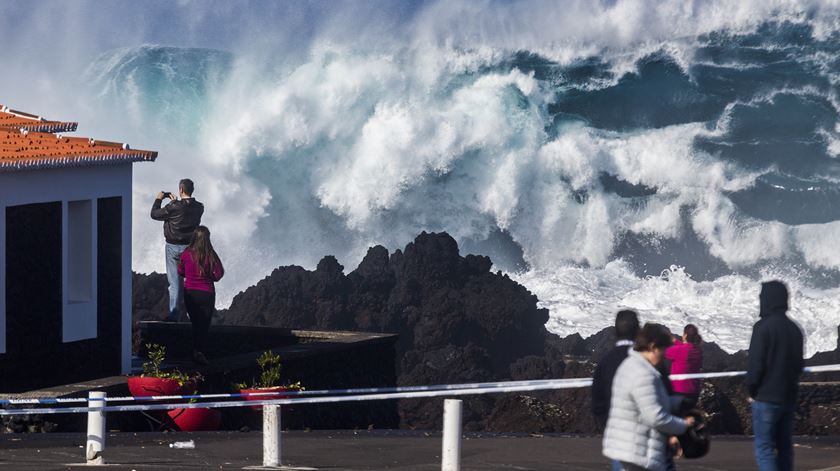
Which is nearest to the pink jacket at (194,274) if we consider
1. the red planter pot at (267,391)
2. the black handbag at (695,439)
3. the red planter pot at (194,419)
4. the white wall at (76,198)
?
the white wall at (76,198)

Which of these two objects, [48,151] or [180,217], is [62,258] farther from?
[180,217]

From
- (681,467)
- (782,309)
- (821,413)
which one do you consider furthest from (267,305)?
(782,309)

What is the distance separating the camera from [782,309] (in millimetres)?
9742

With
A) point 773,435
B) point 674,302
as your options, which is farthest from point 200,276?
point 674,302

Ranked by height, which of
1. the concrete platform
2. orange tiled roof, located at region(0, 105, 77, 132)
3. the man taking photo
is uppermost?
orange tiled roof, located at region(0, 105, 77, 132)

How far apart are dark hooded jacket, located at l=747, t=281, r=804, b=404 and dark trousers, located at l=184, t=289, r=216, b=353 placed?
359 inches

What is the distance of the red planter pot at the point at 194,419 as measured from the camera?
603 inches

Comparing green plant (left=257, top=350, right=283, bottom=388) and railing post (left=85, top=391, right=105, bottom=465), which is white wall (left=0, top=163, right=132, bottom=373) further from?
railing post (left=85, top=391, right=105, bottom=465)

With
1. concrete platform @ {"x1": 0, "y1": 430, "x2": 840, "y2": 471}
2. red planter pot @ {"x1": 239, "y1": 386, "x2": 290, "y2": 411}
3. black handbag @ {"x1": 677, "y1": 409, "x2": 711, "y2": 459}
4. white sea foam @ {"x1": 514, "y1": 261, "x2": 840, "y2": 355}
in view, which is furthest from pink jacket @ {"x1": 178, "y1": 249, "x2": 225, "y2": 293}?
white sea foam @ {"x1": 514, "y1": 261, "x2": 840, "y2": 355}

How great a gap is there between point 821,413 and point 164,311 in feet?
45.6

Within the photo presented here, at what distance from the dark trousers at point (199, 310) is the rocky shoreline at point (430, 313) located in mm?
13931

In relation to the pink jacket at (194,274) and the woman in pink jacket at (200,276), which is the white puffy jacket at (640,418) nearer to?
the woman in pink jacket at (200,276)

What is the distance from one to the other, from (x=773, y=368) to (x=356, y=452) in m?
4.84

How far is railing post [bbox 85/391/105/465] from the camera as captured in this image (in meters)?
12.0
